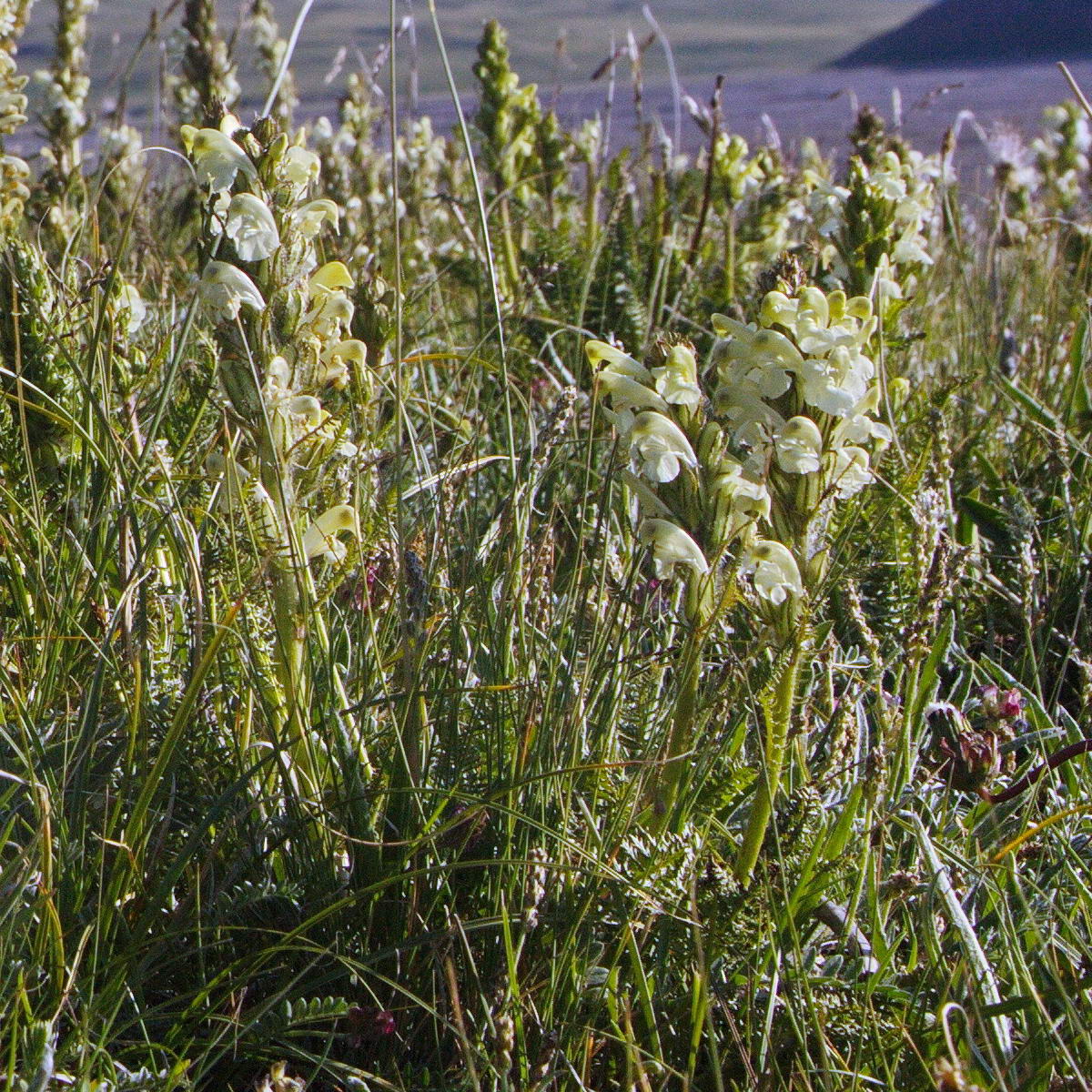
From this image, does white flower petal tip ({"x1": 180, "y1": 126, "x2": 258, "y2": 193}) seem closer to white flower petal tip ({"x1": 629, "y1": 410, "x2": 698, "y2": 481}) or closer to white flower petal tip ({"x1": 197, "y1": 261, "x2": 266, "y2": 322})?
white flower petal tip ({"x1": 197, "y1": 261, "x2": 266, "y2": 322})

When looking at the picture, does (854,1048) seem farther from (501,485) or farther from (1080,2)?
(1080,2)

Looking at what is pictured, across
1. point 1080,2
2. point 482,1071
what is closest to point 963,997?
point 482,1071

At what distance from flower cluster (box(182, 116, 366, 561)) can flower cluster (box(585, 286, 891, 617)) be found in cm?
41

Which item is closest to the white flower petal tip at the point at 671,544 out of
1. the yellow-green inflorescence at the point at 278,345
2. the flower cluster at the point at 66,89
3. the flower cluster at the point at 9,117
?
the yellow-green inflorescence at the point at 278,345

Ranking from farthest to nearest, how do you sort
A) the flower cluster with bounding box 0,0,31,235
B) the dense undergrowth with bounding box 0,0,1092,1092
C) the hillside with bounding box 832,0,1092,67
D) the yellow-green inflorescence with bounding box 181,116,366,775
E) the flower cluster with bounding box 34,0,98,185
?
the hillside with bounding box 832,0,1092,67, the flower cluster with bounding box 34,0,98,185, the flower cluster with bounding box 0,0,31,235, the yellow-green inflorescence with bounding box 181,116,366,775, the dense undergrowth with bounding box 0,0,1092,1092

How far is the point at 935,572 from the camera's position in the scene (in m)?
1.53

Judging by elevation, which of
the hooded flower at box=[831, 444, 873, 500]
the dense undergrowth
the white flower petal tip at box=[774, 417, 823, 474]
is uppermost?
the white flower petal tip at box=[774, 417, 823, 474]

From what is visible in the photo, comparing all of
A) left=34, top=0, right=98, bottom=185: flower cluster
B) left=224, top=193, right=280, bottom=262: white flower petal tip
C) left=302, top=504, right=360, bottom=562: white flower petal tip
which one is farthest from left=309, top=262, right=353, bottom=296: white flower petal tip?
left=34, top=0, right=98, bottom=185: flower cluster

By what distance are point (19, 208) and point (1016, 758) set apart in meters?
2.75

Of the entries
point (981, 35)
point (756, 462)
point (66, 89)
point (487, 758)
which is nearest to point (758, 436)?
point (756, 462)

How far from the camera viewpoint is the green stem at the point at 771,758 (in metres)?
1.43

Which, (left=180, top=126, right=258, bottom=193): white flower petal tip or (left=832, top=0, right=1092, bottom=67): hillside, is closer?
(left=180, top=126, right=258, bottom=193): white flower petal tip

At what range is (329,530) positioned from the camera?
1.70 m

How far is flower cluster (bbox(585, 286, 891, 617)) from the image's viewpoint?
1.42 metres
